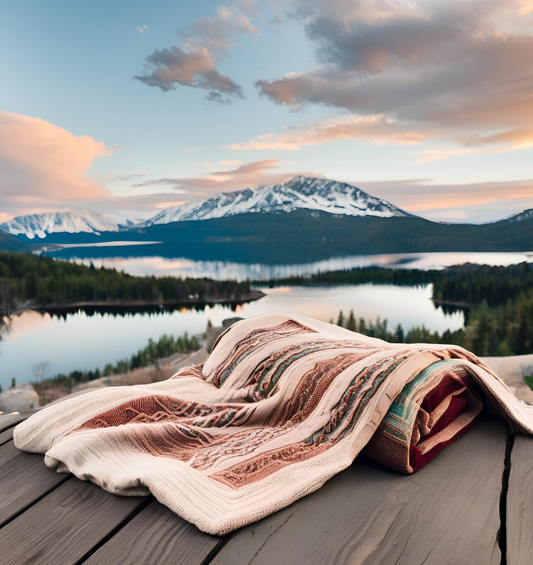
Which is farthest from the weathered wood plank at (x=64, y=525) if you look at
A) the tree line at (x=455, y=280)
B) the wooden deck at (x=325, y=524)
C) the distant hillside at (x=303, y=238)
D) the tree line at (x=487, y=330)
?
the distant hillside at (x=303, y=238)

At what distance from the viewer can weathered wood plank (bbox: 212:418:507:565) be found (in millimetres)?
706

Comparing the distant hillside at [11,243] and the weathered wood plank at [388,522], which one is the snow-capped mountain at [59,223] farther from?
the weathered wood plank at [388,522]

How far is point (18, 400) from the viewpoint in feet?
11.2

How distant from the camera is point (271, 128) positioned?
664cm

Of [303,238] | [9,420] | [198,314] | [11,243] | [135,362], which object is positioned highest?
[303,238]

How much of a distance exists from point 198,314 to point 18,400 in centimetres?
357

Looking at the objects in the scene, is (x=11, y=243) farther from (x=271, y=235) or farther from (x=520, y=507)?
(x=520, y=507)

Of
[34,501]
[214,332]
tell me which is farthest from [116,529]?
[214,332]

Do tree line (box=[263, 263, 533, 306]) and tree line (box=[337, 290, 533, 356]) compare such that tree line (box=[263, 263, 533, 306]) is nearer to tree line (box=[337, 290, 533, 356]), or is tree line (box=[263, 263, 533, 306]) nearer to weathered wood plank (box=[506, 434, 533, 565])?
tree line (box=[337, 290, 533, 356])

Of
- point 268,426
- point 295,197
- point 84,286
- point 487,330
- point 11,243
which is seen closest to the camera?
point 268,426

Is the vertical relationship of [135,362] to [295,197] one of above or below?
below

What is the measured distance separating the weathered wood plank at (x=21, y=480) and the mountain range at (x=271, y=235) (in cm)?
628

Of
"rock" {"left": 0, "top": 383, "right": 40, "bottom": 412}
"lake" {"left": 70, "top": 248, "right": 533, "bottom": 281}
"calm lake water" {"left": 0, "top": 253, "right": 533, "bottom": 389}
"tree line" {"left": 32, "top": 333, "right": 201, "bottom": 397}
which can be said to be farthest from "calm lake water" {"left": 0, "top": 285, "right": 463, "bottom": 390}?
"rock" {"left": 0, "top": 383, "right": 40, "bottom": 412}

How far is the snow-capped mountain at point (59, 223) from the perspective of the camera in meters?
7.47
